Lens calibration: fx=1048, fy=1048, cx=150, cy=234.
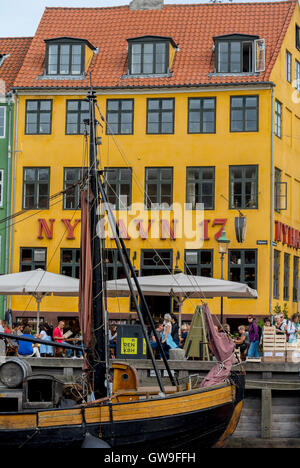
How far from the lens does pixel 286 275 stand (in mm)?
43250

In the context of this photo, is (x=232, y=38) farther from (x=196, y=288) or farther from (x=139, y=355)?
(x=139, y=355)

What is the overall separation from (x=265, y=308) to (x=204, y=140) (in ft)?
23.3

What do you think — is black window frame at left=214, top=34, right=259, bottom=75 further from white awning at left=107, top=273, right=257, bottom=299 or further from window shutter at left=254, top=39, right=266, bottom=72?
white awning at left=107, top=273, right=257, bottom=299

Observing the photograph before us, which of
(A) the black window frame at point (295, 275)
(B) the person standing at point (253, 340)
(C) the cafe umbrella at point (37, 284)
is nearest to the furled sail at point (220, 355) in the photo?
→ (B) the person standing at point (253, 340)

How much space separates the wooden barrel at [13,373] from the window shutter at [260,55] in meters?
23.6

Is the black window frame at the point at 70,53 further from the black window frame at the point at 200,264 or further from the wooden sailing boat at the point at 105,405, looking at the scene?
the wooden sailing boat at the point at 105,405

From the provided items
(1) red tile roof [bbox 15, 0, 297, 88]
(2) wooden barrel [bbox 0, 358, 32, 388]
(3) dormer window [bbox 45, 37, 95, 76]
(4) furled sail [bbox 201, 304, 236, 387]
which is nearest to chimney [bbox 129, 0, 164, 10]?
(1) red tile roof [bbox 15, 0, 297, 88]

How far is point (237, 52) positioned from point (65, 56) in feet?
23.2

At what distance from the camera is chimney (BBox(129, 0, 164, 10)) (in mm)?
45719

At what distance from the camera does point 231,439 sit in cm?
2495

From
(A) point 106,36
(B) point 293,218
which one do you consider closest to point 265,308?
(B) point 293,218

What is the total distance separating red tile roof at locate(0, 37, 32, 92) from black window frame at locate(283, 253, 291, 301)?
529 inches

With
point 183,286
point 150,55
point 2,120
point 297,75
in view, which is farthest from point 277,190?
point 183,286

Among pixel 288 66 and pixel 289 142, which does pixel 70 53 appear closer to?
pixel 288 66
